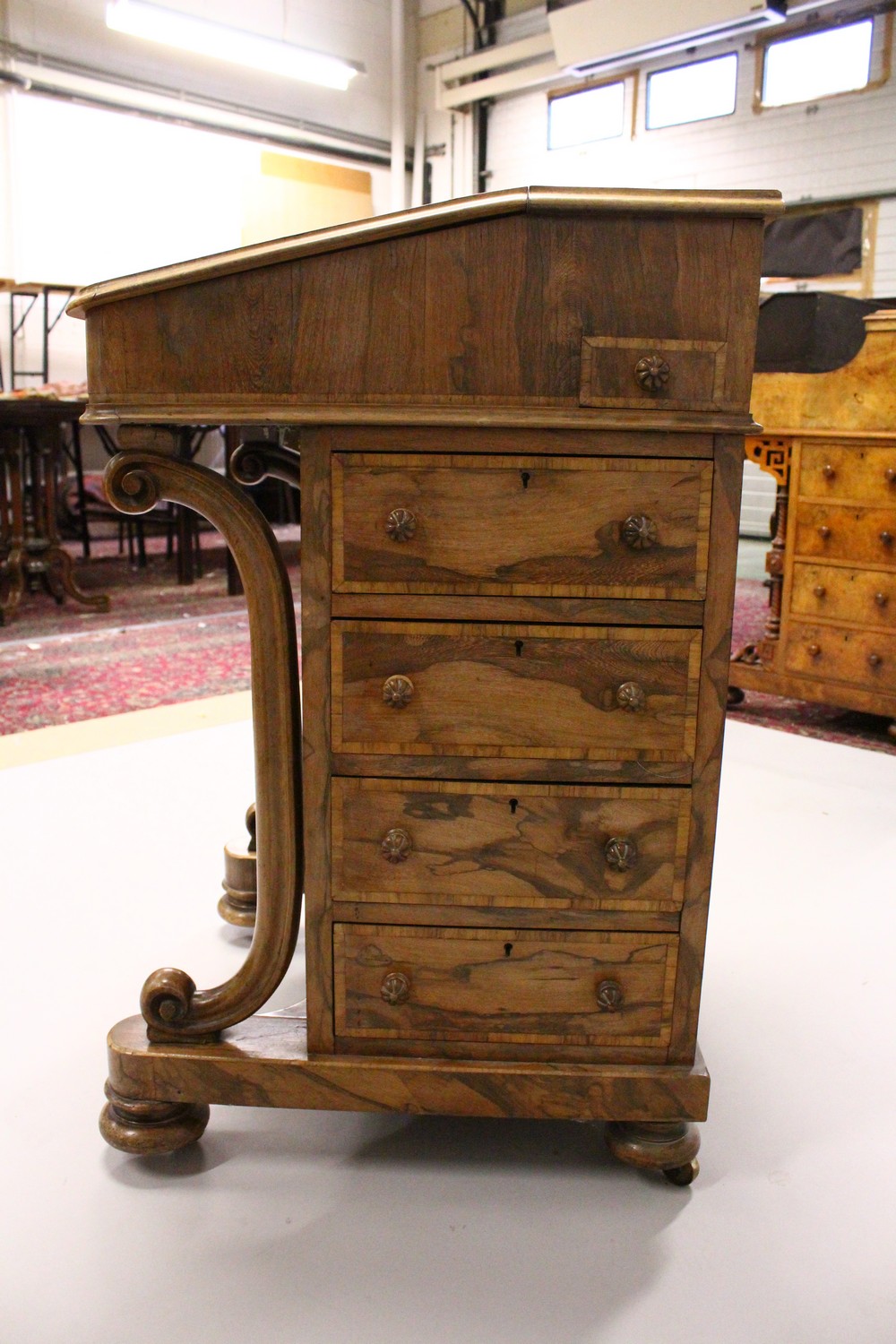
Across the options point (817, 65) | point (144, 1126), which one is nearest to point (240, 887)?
point (144, 1126)

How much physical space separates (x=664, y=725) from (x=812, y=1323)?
64 centimetres

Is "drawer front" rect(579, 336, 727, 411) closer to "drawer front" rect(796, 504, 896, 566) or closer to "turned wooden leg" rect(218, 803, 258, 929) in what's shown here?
"turned wooden leg" rect(218, 803, 258, 929)

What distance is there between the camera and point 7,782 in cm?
283

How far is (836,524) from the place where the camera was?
337 centimetres

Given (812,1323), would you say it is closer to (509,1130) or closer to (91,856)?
(509,1130)

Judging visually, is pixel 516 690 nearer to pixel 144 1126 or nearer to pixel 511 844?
pixel 511 844

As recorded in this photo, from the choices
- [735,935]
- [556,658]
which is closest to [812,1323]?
[556,658]

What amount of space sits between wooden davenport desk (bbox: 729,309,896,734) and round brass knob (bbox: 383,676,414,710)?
241 cm

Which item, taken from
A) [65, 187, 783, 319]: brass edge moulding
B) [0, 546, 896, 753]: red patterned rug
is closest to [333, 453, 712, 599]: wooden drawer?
[65, 187, 783, 319]: brass edge moulding

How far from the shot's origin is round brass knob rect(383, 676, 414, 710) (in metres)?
1.27

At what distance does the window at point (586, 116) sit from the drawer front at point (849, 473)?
7.10 metres

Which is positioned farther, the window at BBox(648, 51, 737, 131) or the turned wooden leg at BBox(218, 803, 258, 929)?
the window at BBox(648, 51, 737, 131)

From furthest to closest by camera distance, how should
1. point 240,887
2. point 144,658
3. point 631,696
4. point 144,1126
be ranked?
point 144,658, point 240,887, point 144,1126, point 631,696

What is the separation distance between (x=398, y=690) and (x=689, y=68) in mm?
9119
